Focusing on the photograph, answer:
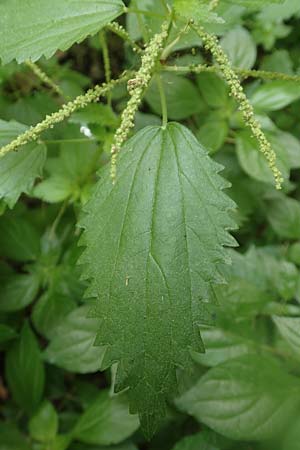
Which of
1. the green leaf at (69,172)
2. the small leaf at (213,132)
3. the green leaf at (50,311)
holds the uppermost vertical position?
the small leaf at (213,132)

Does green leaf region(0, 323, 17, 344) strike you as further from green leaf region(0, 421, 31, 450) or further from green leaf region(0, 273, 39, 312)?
green leaf region(0, 421, 31, 450)

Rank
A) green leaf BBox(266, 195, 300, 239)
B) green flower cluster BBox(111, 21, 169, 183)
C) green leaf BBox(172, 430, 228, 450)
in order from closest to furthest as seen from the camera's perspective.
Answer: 1. green flower cluster BBox(111, 21, 169, 183)
2. green leaf BBox(172, 430, 228, 450)
3. green leaf BBox(266, 195, 300, 239)

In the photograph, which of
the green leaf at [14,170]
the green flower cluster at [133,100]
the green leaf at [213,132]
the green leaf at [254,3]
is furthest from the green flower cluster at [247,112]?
the green leaf at [213,132]

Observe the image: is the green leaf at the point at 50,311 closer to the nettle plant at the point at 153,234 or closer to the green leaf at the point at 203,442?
the nettle plant at the point at 153,234

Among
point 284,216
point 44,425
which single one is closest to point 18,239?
point 44,425

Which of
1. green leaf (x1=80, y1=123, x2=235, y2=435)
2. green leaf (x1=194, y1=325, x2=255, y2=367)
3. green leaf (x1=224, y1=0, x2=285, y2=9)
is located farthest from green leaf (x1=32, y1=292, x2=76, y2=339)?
green leaf (x1=224, y1=0, x2=285, y2=9)
